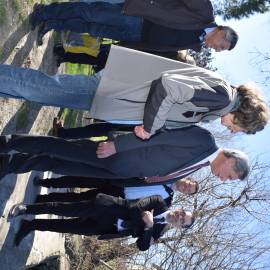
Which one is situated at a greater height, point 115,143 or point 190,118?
point 190,118

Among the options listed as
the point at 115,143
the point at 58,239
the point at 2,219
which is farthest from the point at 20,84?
the point at 58,239

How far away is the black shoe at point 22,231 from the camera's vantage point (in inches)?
203

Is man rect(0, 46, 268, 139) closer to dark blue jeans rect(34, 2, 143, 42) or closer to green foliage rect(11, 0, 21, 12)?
dark blue jeans rect(34, 2, 143, 42)

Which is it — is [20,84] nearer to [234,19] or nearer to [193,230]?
[193,230]

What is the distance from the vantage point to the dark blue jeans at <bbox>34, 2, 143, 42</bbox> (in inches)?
Answer: 189

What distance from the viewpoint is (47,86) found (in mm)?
3807

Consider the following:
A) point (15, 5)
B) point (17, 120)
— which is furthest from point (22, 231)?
point (15, 5)

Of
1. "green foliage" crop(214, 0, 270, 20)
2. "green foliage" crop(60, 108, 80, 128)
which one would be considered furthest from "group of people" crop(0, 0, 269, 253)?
"green foliage" crop(214, 0, 270, 20)

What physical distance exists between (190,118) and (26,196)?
2535 millimetres

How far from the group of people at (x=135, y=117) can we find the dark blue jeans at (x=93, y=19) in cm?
1

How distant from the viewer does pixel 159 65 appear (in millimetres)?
3783

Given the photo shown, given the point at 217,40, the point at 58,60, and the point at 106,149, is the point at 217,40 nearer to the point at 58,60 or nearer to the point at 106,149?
the point at 106,149

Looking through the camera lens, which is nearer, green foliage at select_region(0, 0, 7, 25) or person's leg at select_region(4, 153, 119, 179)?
person's leg at select_region(4, 153, 119, 179)

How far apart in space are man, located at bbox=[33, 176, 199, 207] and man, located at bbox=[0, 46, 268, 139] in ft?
4.01
